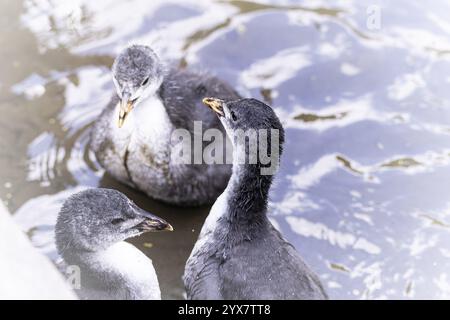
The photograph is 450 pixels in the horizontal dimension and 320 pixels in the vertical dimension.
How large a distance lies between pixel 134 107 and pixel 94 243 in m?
1.43

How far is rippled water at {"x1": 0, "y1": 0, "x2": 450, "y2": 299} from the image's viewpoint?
5.37 meters

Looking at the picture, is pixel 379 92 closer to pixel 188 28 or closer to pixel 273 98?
pixel 273 98

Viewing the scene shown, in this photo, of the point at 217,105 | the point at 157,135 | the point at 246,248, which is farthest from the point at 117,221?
the point at 157,135

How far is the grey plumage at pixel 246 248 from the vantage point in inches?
163

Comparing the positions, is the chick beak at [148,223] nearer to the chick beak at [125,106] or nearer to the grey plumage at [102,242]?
the grey plumage at [102,242]

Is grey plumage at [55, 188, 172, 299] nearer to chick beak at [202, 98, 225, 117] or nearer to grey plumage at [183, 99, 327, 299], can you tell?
grey plumage at [183, 99, 327, 299]

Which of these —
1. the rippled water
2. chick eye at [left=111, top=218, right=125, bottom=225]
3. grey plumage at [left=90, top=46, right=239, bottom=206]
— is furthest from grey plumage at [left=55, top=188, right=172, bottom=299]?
grey plumage at [left=90, top=46, right=239, bottom=206]

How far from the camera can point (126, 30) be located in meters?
7.07

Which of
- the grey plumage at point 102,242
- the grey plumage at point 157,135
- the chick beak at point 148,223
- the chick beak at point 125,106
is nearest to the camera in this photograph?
the grey plumage at point 102,242

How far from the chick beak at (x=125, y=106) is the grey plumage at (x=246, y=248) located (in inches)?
29.8

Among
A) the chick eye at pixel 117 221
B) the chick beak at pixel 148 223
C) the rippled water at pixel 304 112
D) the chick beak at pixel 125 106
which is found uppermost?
the chick beak at pixel 125 106

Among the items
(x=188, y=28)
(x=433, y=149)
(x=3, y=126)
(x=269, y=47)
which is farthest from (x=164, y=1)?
(x=433, y=149)

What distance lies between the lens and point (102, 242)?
165 inches

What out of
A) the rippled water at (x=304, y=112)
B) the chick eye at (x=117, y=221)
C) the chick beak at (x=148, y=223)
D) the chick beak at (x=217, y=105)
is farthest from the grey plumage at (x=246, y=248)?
the rippled water at (x=304, y=112)
